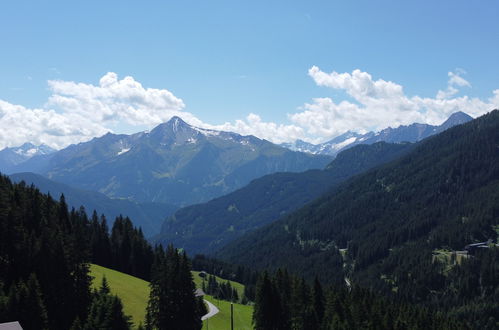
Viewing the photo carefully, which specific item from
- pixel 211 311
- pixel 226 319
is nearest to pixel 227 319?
pixel 226 319

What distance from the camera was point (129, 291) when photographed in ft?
340

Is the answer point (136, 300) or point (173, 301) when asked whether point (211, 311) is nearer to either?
point (136, 300)

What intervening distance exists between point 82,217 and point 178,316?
80928 millimetres

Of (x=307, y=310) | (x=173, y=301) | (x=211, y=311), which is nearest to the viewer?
(x=173, y=301)

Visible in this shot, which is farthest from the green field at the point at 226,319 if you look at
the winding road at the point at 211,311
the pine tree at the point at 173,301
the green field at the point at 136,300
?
the pine tree at the point at 173,301

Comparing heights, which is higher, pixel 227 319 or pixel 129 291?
pixel 129 291

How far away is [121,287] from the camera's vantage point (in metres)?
104

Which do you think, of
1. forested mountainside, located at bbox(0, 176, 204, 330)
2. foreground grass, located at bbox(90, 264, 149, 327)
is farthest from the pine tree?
foreground grass, located at bbox(90, 264, 149, 327)

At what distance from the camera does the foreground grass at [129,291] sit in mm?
91719

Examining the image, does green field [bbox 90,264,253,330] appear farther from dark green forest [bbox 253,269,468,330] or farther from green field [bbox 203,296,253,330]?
dark green forest [bbox 253,269,468,330]

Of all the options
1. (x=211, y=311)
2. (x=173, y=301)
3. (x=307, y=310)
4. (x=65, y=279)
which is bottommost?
(x=211, y=311)

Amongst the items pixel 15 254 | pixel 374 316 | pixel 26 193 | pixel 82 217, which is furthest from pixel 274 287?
pixel 82 217

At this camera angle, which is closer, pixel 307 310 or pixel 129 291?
pixel 307 310

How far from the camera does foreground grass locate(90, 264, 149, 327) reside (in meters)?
91.7
